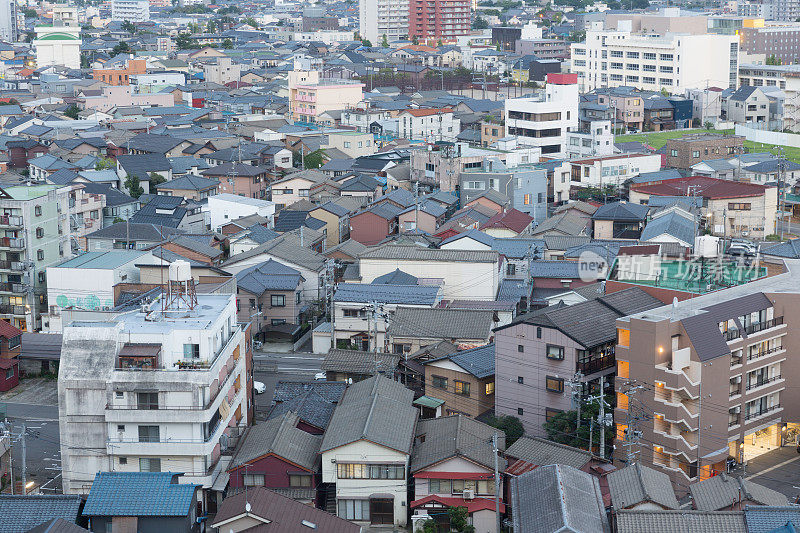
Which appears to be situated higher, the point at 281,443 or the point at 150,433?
the point at 150,433

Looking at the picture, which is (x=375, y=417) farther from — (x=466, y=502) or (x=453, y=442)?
(x=466, y=502)

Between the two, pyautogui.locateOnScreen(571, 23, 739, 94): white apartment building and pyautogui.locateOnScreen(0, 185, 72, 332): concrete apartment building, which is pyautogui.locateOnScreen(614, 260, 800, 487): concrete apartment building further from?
pyautogui.locateOnScreen(571, 23, 739, 94): white apartment building

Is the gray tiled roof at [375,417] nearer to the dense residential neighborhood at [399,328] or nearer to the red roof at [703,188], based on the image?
the dense residential neighborhood at [399,328]

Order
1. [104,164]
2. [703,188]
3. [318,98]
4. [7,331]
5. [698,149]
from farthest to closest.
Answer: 1. [318,98]
2. [698,149]
3. [104,164]
4. [703,188]
5. [7,331]

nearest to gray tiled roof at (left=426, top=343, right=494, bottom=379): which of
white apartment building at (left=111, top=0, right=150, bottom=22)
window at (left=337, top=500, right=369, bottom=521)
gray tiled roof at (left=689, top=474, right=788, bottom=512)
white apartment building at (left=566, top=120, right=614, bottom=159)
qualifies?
window at (left=337, top=500, right=369, bottom=521)

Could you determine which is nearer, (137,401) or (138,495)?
(138,495)

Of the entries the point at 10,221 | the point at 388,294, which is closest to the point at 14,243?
the point at 10,221
